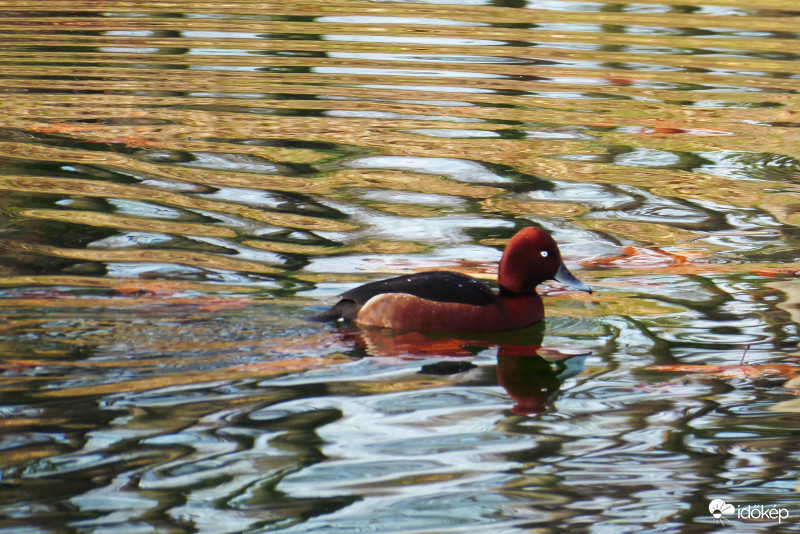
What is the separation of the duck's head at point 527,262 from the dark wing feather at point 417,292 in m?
0.20

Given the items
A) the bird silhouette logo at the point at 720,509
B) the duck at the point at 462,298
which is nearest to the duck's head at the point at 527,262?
the duck at the point at 462,298

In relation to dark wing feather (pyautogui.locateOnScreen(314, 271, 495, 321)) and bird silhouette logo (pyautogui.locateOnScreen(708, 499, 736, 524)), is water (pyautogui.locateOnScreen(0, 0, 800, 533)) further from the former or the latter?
dark wing feather (pyautogui.locateOnScreen(314, 271, 495, 321))

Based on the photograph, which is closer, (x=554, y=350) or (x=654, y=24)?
(x=554, y=350)

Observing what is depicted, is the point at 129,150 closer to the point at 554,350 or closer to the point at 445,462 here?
the point at 554,350

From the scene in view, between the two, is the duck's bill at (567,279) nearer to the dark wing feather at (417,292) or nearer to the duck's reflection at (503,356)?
the duck's reflection at (503,356)

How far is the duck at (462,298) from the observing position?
648 centimetres

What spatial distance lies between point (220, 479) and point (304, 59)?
401 inches

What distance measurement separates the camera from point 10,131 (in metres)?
10.5

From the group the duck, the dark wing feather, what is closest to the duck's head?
the duck

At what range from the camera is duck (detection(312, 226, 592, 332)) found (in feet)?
21.2

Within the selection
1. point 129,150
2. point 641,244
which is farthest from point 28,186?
point 641,244

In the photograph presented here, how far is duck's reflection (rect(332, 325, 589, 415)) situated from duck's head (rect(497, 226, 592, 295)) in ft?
0.87

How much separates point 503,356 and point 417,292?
60 centimetres

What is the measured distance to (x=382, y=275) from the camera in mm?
7285
